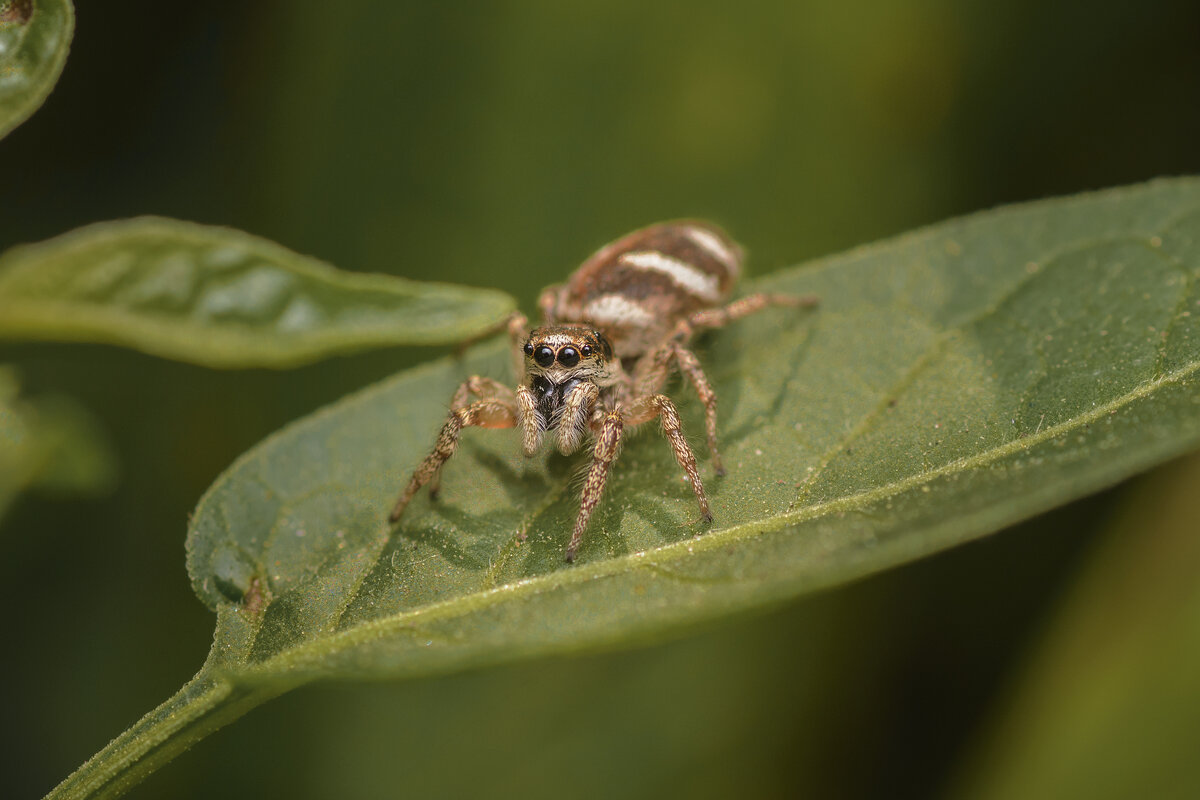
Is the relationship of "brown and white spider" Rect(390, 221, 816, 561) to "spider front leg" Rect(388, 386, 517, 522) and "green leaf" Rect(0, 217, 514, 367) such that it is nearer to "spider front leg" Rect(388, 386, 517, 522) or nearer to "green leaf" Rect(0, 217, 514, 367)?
"spider front leg" Rect(388, 386, 517, 522)

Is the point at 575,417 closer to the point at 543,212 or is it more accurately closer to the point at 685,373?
the point at 685,373

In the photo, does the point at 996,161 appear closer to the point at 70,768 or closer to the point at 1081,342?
the point at 1081,342

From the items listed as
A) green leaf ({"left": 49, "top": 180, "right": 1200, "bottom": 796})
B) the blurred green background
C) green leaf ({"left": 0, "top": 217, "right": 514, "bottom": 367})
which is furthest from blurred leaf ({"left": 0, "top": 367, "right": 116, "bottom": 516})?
green leaf ({"left": 0, "top": 217, "right": 514, "bottom": 367})

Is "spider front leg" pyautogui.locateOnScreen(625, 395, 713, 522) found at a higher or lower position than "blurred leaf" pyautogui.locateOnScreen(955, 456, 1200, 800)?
higher

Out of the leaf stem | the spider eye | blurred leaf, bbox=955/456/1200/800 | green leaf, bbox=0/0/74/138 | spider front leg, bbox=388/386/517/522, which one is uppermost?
green leaf, bbox=0/0/74/138

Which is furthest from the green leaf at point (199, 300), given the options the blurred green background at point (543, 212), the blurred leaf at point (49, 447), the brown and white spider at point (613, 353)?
the blurred green background at point (543, 212)

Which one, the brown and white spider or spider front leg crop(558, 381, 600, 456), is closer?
the brown and white spider

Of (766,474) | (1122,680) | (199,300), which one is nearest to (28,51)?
(199,300)

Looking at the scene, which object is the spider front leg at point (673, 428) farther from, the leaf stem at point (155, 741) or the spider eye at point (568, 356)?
the leaf stem at point (155, 741)
